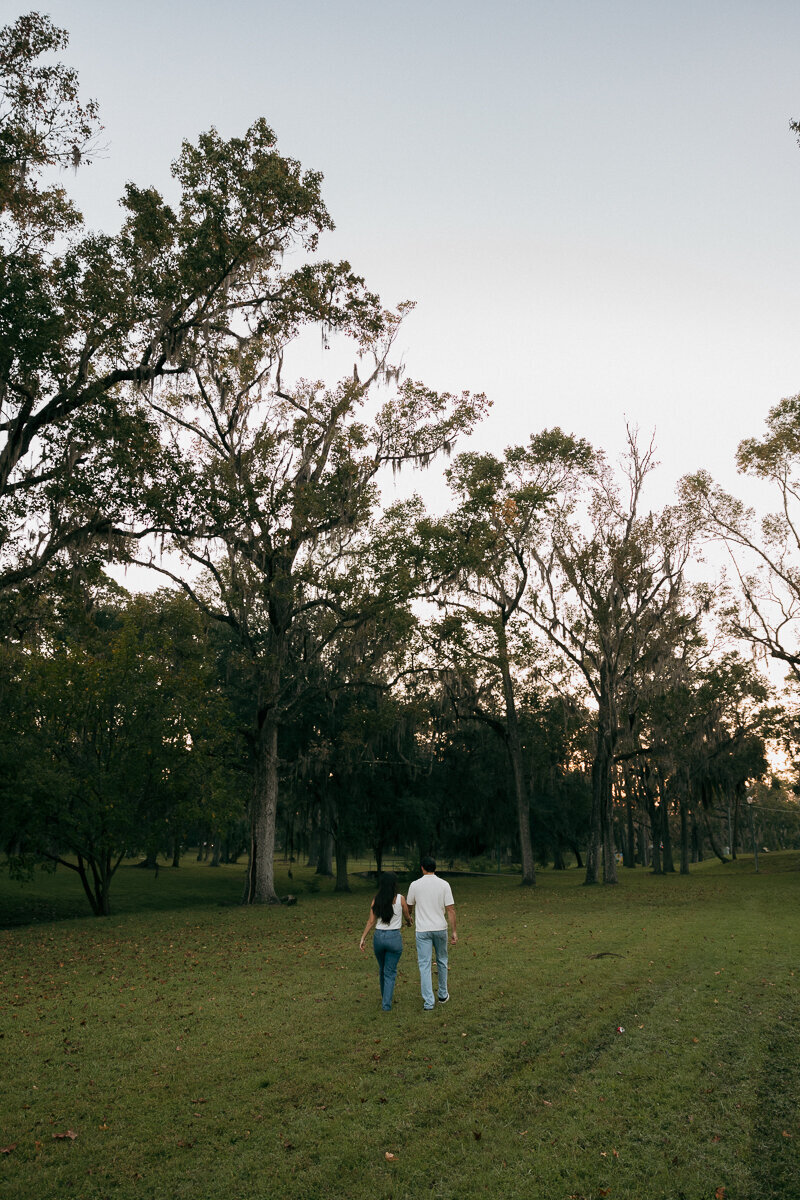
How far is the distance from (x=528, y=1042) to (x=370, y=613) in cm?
1918

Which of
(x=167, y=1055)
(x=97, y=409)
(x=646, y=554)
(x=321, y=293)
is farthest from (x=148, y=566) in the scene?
(x=646, y=554)

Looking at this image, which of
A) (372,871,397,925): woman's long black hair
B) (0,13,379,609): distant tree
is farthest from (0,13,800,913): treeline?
(372,871,397,925): woman's long black hair

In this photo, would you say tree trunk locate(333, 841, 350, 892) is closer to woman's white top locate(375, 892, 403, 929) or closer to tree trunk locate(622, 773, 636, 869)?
tree trunk locate(622, 773, 636, 869)

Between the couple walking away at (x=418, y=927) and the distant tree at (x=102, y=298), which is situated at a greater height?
the distant tree at (x=102, y=298)

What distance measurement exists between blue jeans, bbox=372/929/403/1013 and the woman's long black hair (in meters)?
0.16

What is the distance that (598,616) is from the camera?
31719mm

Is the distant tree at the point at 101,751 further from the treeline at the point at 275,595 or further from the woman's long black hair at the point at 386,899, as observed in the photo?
the woman's long black hair at the point at 386,899

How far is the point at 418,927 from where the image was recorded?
9219mm

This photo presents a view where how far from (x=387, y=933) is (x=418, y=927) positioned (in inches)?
16.8

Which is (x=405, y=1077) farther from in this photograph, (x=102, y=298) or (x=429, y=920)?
(x=102, y=298)

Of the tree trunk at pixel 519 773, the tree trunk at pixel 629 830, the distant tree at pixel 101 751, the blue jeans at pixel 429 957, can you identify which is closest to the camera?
the blue jeans at pixel 429 957

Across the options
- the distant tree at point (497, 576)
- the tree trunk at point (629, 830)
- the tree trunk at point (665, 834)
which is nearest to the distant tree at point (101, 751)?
the distant tree at point (497, 576)

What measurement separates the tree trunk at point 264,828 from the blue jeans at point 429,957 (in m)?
17.2

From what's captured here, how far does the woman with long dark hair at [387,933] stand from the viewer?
9008 millimetres
